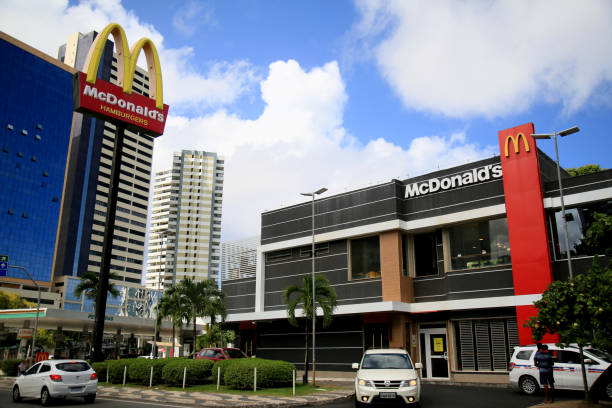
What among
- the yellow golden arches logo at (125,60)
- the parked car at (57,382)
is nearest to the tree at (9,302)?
the yellow golden arches logo at (125,60)

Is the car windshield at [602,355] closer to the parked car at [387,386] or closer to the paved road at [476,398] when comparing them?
the paved road at [476,398]

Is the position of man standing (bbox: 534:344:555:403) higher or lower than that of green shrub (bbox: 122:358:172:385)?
higher

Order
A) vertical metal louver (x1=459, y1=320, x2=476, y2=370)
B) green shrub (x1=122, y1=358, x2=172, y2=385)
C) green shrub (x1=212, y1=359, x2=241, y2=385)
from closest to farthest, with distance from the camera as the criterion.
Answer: green shrub (x1=212, y1=359, x2=241, y2=385) < green shrub (x1=122, y1=358, x2=172, y2=385) < vertical metal louver (x1=459, y1=320, x2=476, y2=370)

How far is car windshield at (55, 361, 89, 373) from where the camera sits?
17.0 m

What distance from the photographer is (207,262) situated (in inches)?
5748

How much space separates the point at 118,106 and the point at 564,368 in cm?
2442

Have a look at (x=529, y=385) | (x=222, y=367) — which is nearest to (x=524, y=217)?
(x=529, y=385)

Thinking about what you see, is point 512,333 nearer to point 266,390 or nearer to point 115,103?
point 266,390

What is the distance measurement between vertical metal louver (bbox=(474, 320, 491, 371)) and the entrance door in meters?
1.77

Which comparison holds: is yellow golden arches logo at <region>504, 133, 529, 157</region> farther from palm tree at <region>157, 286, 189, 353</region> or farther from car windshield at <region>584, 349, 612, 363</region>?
palm tree at <region>157, 286, 189, 353</region>

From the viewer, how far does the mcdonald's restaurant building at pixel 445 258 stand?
21734mm

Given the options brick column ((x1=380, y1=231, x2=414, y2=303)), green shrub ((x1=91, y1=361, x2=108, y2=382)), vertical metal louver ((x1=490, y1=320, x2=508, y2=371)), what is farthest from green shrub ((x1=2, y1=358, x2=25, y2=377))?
vertical metal louver ((x1=490, y1=320, x2=508, y2=371))

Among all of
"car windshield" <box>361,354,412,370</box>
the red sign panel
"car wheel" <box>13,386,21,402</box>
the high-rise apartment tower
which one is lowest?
"car wheel" <box>13,386,21,402</box>

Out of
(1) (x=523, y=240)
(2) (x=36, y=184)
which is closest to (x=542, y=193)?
(1) (x=523, y=240)
